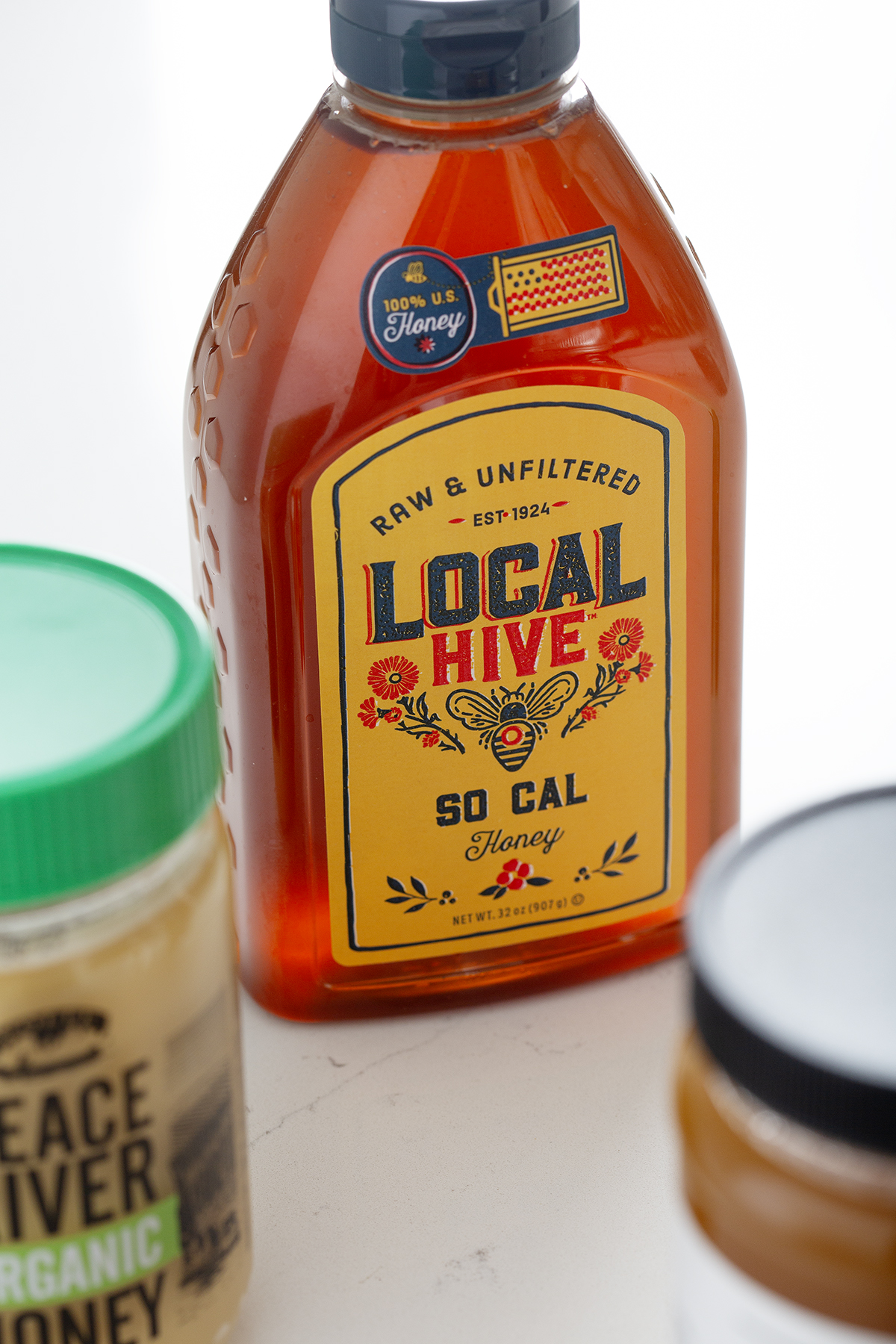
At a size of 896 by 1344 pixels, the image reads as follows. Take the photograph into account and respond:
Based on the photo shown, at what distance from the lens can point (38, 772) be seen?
0.48 metres

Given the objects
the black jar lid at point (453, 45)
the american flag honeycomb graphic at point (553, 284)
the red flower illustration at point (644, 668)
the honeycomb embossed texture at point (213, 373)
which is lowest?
the red flower illustration at point (644, 668)

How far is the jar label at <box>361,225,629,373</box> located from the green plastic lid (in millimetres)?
144

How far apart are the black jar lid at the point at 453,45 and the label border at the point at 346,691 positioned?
0.11 meters

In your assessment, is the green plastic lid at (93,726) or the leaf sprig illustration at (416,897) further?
the leaf sprig illustration at (416,897)

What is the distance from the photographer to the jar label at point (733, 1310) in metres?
0.44

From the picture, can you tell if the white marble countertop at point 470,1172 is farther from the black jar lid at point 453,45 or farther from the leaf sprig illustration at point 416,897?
the black jar lid at point 453,45

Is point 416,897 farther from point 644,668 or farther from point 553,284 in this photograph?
point 553,284

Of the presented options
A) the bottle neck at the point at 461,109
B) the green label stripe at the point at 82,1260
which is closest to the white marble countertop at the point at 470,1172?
the green label stripe at the point at 82,1260

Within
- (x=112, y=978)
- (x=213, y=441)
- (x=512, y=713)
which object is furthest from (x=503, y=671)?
(x=112, y=978)

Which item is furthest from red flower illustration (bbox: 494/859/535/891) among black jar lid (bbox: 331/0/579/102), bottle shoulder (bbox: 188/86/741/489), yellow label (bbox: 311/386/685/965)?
black jar lid (bbox: 331/0/579/102)

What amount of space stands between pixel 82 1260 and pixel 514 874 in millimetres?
276

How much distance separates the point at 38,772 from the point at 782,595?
2.03 feet

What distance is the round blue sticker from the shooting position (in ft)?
A: 2.14

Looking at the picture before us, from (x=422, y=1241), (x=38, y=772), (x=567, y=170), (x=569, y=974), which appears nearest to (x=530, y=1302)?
(x=422, y=1241)
